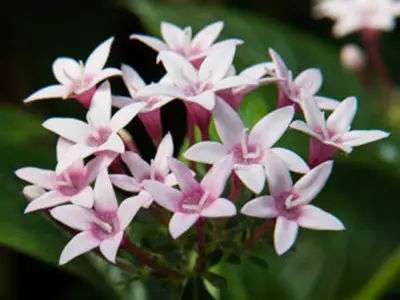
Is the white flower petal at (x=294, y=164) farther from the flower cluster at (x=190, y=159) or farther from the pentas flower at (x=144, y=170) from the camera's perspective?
the pentas flower at (x=144, y=170)

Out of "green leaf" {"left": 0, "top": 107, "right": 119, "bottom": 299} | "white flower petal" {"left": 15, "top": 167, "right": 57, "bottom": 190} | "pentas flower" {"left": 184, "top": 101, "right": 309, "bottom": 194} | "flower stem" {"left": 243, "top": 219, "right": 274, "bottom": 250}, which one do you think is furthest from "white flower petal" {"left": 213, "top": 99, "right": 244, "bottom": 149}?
"green leaf" {"left": 0, "top": 107, "right": 119, "bottom": 299}

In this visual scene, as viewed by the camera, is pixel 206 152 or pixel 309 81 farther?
pixel 309 81

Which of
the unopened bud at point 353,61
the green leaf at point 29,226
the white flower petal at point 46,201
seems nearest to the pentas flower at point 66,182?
the white flower petal at point 46,201

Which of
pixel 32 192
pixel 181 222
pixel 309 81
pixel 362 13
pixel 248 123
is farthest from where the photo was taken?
pixel 362 13

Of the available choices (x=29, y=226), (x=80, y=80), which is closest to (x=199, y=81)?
(x=80, y=80)

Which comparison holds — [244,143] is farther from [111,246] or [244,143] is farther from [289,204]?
[111,246]

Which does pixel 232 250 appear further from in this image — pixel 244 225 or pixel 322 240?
pixel 322 240
